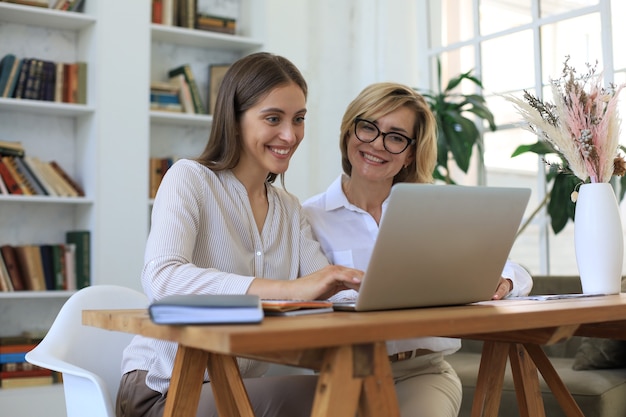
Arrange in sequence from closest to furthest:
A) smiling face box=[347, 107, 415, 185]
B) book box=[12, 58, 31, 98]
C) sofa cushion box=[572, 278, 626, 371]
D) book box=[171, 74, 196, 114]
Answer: smiling face box=[347, 107, 415, 185] → sofa cushion box=[572, 278, 626, 371] → book box=[12, 58, 31, 98] → book box=[171, 74, 196, 114]

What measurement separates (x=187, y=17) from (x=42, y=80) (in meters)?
0.93

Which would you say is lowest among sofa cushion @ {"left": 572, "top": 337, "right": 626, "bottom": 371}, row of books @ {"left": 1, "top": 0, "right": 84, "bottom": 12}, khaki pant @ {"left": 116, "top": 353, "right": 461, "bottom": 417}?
sofa cushion @ {"left": 572, "top": 337, "right": 626, "bottom": 371}

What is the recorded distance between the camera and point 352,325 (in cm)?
109

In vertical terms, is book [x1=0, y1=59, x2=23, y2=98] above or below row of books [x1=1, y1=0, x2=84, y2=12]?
below

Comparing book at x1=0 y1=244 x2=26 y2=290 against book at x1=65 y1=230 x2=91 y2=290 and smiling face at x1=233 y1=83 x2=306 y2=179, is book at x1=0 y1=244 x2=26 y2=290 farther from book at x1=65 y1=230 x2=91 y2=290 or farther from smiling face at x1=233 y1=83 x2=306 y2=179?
smiling face at x1=233 y1=83 x2=306 y2=179

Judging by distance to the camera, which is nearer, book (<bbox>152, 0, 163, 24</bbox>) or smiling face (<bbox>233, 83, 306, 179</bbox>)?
smiling face (<bbox>233, 83, 306, 179</bbox>)

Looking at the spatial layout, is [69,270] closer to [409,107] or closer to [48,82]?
[48,82]

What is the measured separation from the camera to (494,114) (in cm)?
445

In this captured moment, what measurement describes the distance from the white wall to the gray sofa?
1.76 meters

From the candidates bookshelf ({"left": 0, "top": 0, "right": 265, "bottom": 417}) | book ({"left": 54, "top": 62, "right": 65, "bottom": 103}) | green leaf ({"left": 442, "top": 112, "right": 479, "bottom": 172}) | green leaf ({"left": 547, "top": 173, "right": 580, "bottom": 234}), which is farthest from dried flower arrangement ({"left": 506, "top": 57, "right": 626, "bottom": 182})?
book ({"left": 54, "top": 62, "right": 65, "bottom": 103})

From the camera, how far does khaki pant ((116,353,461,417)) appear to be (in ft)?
5.76

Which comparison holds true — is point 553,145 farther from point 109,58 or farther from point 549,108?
point 109,58

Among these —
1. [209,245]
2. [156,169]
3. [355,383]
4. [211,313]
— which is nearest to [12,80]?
[156,169]

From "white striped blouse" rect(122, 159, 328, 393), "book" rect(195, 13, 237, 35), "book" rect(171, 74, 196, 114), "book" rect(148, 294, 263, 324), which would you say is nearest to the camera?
"book" rect(148, 294, 263, 324)
